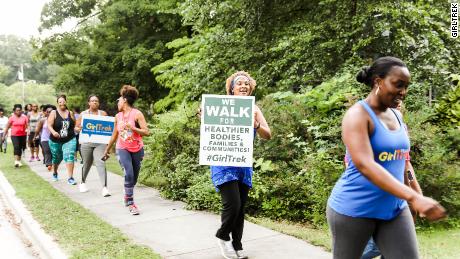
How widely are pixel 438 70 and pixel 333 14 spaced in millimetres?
2502

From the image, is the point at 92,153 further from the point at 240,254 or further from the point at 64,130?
the point at 240,254

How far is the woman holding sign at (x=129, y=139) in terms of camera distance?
7.47 metres

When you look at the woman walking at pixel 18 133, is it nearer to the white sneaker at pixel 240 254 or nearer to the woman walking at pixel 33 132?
the woman walking at pixel 33 132

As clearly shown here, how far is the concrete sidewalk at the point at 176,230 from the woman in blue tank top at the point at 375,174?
2.26 m

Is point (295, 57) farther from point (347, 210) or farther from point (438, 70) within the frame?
point (347, 210)

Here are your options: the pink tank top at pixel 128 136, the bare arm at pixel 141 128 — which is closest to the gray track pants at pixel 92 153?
the pink tank top at pixel 128 136

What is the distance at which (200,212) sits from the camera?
24.8ft

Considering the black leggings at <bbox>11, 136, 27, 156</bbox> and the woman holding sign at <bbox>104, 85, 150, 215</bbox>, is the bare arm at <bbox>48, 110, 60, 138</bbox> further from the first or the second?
the black leggings at <bbox>11, 136, 27, 156</bbox>

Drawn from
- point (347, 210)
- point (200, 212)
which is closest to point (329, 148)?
point (200, 212)

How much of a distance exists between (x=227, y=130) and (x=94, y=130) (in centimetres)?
434

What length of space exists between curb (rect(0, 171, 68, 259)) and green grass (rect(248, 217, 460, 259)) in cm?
263

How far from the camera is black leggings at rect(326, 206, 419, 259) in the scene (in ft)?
9.77

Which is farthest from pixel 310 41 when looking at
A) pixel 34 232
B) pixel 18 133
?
pixel 18 133

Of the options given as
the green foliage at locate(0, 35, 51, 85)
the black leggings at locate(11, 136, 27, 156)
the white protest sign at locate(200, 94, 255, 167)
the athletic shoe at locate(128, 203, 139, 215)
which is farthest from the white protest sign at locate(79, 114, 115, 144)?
the green foliage at locate(0, 35, 51, 85)
